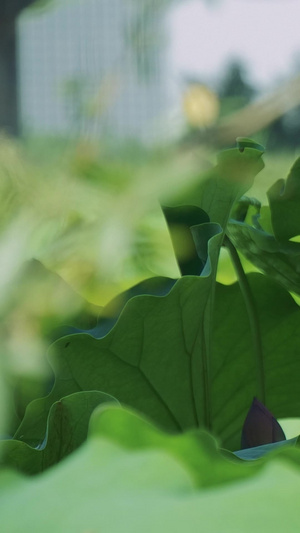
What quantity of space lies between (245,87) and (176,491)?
3909mm

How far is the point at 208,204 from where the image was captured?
0.17 m

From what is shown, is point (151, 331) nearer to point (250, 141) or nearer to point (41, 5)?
point (250, 141)

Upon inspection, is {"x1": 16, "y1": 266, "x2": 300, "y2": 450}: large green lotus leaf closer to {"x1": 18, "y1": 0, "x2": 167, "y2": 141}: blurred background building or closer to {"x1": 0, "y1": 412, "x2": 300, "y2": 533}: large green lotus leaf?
{"x1": 0, "y1": 412, "x2": 300, "y2": 533}: large green lotus leaf

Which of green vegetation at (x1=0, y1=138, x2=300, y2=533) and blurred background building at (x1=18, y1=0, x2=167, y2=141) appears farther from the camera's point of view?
blurred background building at (x1=18, y1=0, x2=167, y2=141)

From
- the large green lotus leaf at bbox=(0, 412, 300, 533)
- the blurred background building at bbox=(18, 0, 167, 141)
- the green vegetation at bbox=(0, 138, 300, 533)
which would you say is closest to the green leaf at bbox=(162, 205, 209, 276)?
the green vegetation at bbox=(0, 138, 300, 533)

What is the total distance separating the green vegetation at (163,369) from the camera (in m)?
0.06

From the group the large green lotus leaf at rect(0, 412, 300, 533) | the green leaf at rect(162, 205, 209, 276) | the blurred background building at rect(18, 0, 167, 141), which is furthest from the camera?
the blurred background building at rect(18, 0, 167, 141)

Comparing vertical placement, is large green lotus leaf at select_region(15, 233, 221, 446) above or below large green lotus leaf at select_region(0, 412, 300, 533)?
above

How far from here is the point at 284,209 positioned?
0.18m

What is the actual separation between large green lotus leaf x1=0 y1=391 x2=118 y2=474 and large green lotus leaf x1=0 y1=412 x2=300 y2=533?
45 millimetres

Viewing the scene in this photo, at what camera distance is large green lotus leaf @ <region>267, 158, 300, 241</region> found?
177 mm

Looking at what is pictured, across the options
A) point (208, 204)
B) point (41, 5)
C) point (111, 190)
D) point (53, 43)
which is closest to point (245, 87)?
point (53, 43)

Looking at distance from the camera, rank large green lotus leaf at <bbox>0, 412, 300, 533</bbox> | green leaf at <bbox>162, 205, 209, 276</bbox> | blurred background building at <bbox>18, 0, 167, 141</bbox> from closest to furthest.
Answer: large green lotus leaf at <bbox>0, 412, 300, 533</bbox>, green leaf at <bbox>162, 205, 209, 276</bbox>, blurred background building at <bbox>18, 0, 167, 141</bbox>

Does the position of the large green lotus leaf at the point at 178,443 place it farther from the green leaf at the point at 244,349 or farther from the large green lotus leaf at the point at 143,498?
the green leaf at the point at 244,349
